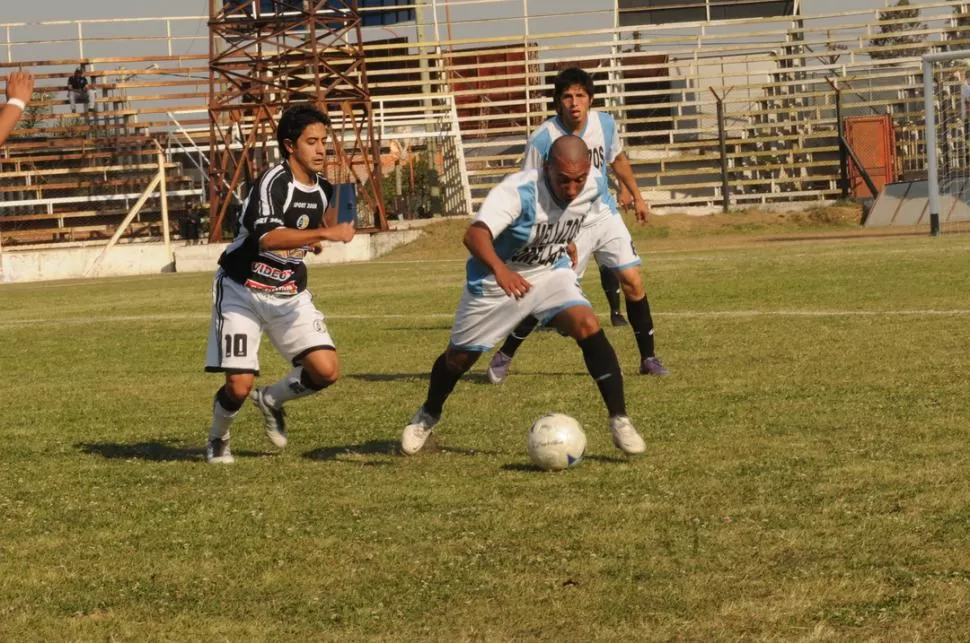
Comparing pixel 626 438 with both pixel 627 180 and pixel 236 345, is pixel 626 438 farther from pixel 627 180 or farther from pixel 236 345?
pixel 627 180

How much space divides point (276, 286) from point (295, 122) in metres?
0.86

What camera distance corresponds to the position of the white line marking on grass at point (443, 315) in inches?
557

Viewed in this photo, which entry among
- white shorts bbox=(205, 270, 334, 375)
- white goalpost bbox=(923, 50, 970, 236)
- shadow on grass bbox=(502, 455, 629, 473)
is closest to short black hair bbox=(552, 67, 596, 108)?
white shorts bbox=(205, 270, 334, 375)

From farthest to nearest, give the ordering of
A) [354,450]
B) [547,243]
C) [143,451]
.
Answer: [143,451] → [354,450] → [547,243]

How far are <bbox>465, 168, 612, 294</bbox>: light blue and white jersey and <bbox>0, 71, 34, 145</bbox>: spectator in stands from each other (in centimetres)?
220

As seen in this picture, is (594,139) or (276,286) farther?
(594,139)

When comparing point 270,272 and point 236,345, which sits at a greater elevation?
point 270,272

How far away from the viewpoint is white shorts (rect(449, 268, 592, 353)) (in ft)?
24.8

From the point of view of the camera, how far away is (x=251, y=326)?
26.0 ft

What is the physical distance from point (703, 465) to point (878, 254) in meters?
16.7

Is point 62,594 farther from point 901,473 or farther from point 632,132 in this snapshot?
point 632,132

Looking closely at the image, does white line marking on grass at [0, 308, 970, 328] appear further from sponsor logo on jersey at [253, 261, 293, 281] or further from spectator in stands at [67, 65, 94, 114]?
spectator in stands at [67, 65, 94, 114]

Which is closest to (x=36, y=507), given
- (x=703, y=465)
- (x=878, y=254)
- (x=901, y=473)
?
(x=703, y=465)

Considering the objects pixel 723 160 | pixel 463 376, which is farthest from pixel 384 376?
pixel 723 160
